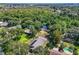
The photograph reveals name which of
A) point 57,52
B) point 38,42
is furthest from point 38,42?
point 57,52

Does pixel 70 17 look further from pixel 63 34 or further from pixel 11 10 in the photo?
pixel 11 10

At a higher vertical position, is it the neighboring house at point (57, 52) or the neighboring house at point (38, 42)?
the neighboring house at point (38, 42)

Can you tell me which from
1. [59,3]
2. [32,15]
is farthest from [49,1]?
[32,15]

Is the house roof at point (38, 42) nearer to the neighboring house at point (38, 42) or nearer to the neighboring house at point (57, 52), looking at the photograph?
the neighboring house at point (38, 42)

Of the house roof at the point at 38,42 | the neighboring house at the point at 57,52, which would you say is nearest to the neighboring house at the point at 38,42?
the house roof at the point at 38,42

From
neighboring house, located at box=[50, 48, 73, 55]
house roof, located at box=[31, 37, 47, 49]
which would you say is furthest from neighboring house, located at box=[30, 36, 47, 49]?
neighboring house, located at box=[50, 48, 73, 55]

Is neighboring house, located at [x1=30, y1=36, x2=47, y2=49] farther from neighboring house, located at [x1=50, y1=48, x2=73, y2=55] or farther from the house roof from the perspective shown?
neighboring house, located at [x1=50, y1=48, x2=73, y2=55]

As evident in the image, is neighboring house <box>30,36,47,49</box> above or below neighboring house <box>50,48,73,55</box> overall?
above

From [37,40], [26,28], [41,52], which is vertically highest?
[26,28]
